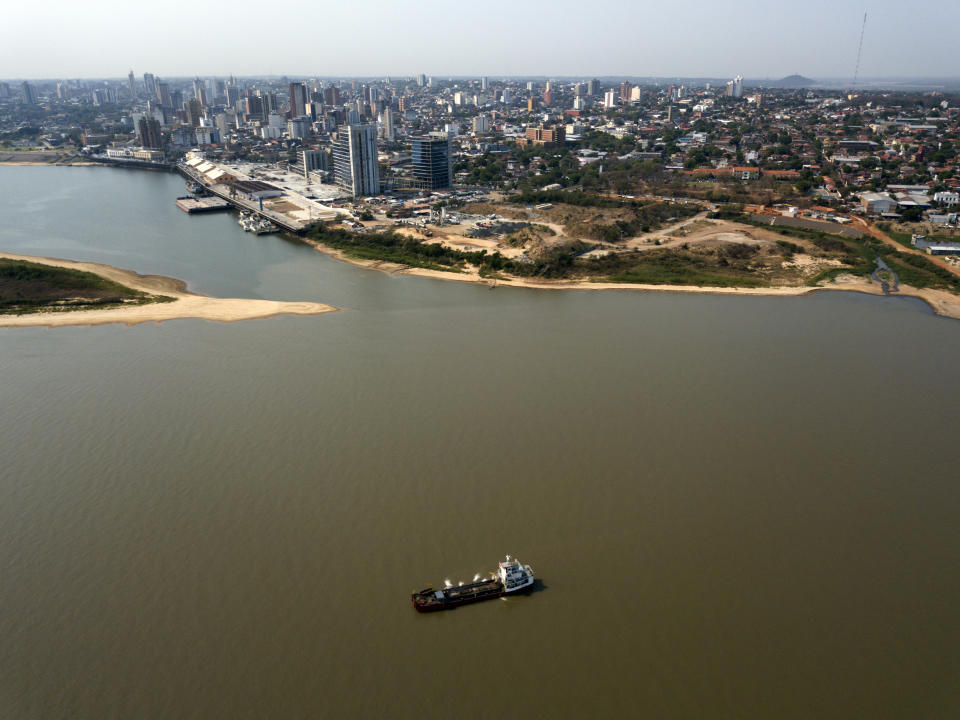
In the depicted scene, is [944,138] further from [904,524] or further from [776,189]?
[904,524]

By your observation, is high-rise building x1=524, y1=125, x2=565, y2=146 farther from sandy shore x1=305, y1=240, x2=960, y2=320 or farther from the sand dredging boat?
the sand dredging boat

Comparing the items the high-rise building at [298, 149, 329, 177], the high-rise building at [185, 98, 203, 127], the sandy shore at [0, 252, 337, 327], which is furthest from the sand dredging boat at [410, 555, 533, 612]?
the high-rise building at [185, 98, 203, 127]

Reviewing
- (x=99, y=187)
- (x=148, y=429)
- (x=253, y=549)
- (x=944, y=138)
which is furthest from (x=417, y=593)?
(x=944, y=138)

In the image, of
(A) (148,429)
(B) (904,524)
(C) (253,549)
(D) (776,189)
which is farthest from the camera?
(D) (776,189)

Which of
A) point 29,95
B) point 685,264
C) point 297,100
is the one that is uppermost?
point 29,95

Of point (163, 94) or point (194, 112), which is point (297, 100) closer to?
point (194, 112)

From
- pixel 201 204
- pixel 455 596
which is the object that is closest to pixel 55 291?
pixel 201 204

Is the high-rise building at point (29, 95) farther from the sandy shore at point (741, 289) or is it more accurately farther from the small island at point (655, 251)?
the sandy shore at point (741, 289)
